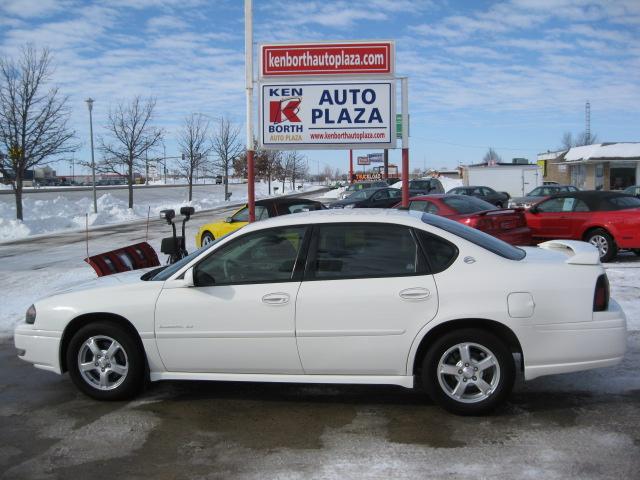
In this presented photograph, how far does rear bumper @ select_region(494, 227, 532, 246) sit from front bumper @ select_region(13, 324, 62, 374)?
27.5 feet

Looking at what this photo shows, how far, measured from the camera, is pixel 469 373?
4449 millimetres

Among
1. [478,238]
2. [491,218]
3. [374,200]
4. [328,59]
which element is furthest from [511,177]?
[478,238]

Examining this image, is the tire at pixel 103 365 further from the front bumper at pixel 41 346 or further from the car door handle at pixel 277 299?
the car door handle at pixel 277 299

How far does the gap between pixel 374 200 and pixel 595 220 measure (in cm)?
1317

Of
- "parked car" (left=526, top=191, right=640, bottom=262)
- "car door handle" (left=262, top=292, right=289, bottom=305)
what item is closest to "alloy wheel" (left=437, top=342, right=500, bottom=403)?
"car door handle" (left=262, top=292, right=289, bottom=305)

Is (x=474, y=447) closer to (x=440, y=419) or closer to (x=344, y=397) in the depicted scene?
(x=440, y=419)

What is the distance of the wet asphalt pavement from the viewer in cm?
374

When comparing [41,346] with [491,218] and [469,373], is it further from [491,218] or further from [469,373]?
[491,218]

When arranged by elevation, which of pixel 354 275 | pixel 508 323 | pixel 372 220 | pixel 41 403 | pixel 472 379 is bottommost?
pixel 41 403

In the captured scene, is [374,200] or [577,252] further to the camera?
[374,200]

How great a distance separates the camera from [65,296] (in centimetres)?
506

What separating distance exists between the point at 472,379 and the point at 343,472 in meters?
1.28

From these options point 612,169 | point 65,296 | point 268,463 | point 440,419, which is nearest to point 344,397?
point 440,419

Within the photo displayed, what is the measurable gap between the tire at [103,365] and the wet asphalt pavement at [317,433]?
0.43 ft
